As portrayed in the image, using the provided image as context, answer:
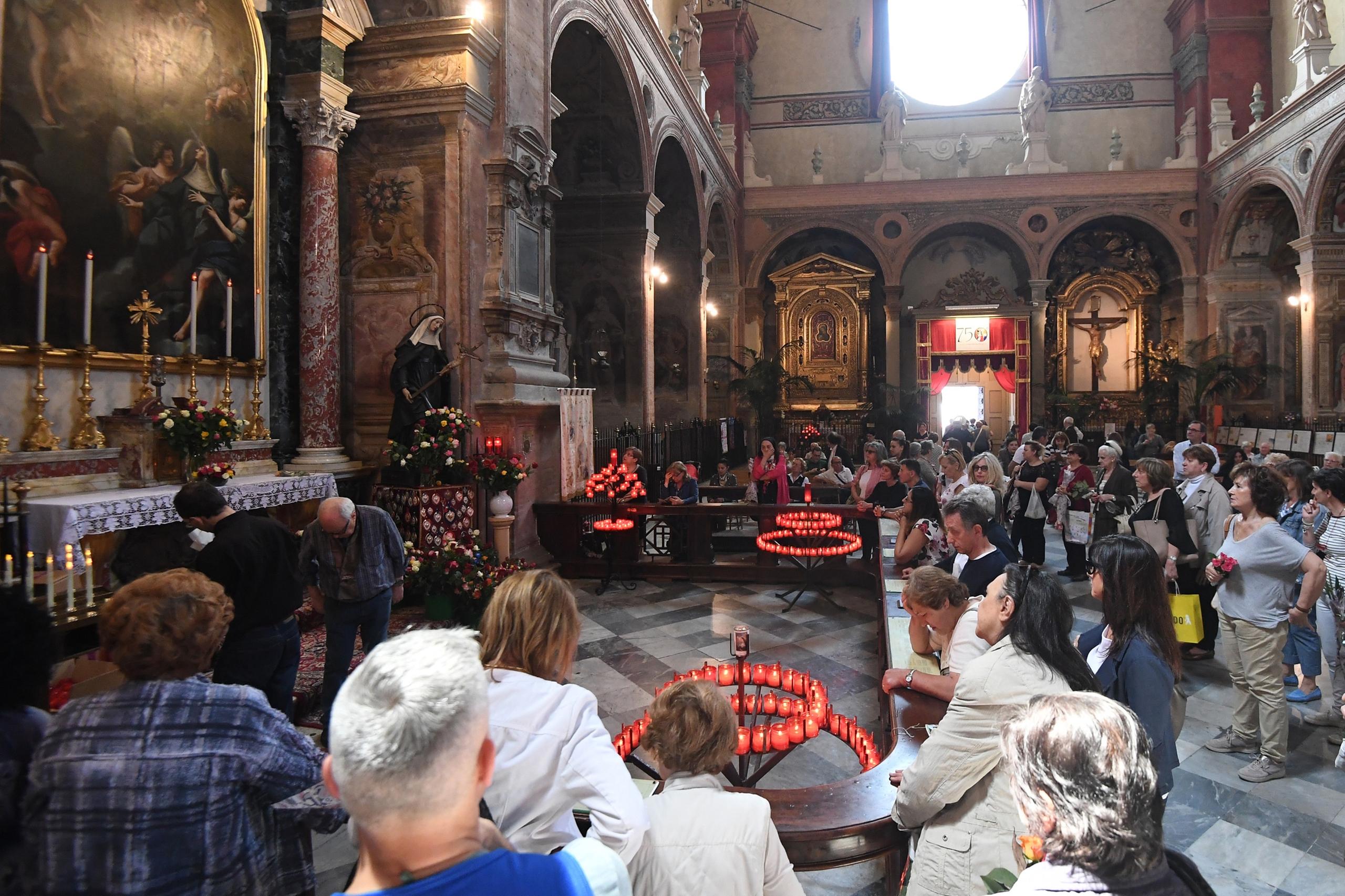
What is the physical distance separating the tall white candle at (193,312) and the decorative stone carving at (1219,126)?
817 inches

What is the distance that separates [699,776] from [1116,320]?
2210cm

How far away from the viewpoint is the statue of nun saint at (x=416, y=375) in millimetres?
6910

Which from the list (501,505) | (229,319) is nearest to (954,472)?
(501,505)

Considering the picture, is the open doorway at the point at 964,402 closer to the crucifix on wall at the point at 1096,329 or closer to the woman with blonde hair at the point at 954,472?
the crucifix on wall at the point at 1096,329

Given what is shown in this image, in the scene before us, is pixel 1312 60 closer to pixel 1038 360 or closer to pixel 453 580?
pixel 1038 360

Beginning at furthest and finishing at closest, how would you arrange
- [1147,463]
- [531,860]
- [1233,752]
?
[1147,463]
[1233,752]
[531,860]

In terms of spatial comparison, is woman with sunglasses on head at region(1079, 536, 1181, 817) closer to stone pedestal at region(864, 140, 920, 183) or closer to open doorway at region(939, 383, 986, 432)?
stone pedestal at region(864, 140, 920, 183)

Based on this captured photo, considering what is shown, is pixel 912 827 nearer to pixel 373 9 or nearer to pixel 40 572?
pixel 40 572

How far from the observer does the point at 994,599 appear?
2627 mm

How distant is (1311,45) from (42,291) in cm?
1947

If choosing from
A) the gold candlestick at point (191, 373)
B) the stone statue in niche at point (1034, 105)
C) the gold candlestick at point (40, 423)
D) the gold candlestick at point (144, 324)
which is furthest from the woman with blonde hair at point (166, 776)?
the stone statue in niche at point (1034, 105)

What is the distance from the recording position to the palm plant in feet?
62.9

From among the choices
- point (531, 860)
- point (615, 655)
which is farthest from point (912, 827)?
point (615, 655)

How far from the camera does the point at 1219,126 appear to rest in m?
18.0
